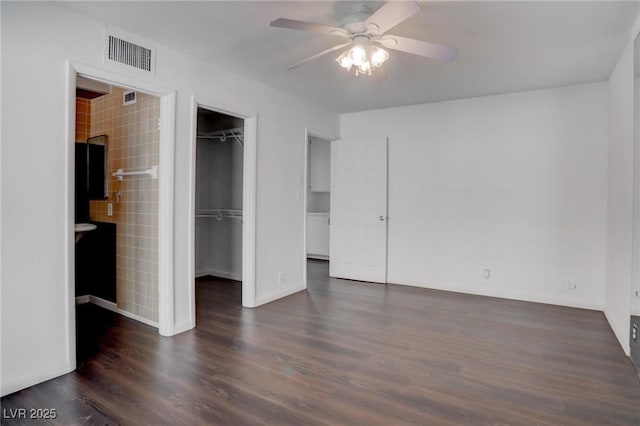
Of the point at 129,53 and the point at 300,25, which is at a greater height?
the point at 129,53

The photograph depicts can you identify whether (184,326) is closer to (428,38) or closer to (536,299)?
(428,38)

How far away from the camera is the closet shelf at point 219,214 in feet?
18.2

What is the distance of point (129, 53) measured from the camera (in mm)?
2896

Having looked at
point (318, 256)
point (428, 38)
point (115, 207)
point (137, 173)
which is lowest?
point (318, 256)

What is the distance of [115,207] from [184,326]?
148 cm

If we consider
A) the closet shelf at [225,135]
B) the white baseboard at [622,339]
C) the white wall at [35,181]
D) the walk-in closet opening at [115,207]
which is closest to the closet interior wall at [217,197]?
the closet shelf at [225,135]

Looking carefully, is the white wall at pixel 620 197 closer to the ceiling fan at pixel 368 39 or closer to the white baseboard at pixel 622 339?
the white baseboard at pixel 622 339

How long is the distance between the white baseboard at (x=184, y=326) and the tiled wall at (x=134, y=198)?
1.01 ft

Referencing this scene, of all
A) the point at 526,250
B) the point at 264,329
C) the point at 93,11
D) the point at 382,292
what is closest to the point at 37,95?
the point at 93,11

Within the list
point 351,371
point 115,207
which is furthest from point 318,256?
point 351,371

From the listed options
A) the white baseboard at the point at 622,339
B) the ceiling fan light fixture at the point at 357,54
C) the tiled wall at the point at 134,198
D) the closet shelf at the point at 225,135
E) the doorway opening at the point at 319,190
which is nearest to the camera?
the ceiling fan light fixture at the point at 357,54

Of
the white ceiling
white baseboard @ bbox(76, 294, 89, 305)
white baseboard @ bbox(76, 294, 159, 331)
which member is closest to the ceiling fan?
the white ceiling

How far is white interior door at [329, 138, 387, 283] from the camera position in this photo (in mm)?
5395

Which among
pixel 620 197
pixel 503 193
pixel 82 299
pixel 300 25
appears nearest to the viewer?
pixel 300 25
